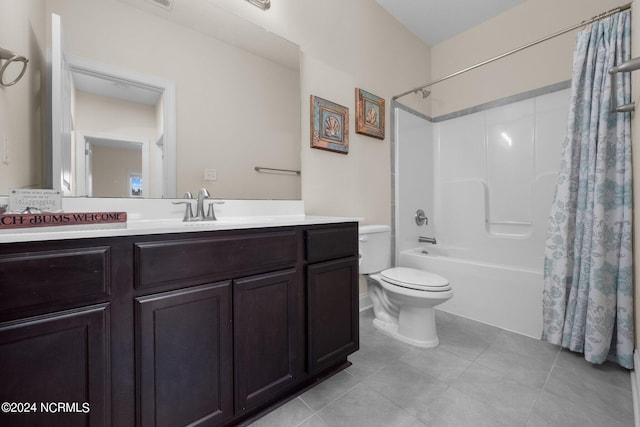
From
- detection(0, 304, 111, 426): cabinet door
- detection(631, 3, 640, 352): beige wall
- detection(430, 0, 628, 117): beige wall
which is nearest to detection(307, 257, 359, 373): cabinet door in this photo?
detection(0, 304, 111, 426): cabinet door

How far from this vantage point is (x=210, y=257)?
95 cm

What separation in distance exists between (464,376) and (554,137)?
6.81ft

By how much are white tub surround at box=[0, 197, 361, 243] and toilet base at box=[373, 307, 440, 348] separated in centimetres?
82

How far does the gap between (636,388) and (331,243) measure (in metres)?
1.57

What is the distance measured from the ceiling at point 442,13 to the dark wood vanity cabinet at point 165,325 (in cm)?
234

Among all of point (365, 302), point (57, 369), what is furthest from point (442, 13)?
point (57, 369)

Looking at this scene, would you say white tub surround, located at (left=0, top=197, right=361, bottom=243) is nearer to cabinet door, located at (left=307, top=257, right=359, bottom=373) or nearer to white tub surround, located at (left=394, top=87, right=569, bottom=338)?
cabinet door, located at (left=307, top=257, right=359, bottom=373)

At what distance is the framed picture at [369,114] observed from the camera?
2203 mm

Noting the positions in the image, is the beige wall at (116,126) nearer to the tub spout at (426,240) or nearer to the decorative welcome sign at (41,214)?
the decorative welcome sign at (41,214)

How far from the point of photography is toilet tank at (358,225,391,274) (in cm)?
198

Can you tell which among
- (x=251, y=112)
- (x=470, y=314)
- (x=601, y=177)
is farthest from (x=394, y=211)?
(x=251, y=112)

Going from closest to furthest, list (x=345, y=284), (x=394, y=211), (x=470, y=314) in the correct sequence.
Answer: (x=345, y=284), (x=470, y=314), (x=394, y=211)

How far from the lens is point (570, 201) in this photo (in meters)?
1.61

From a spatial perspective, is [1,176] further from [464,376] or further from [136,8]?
[464,376]
